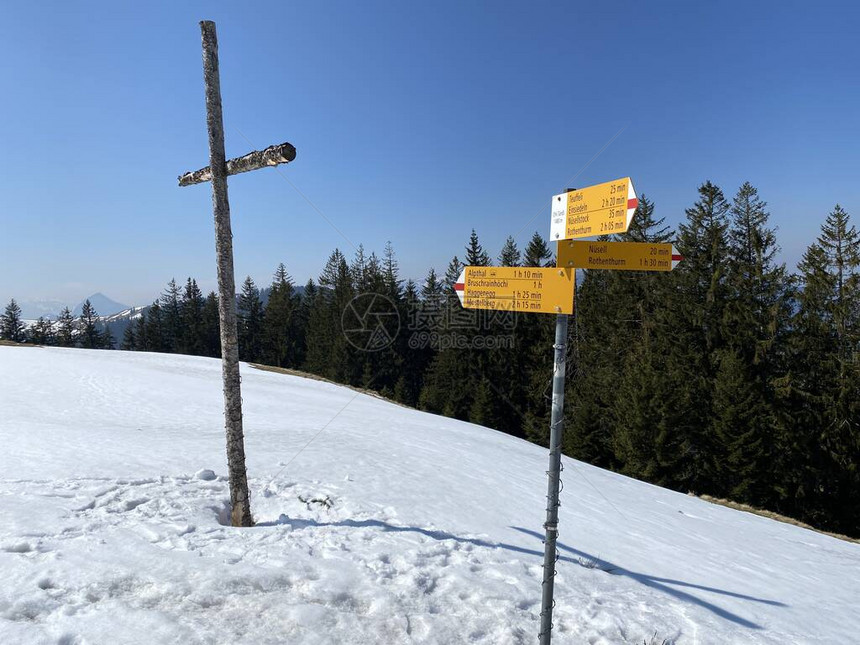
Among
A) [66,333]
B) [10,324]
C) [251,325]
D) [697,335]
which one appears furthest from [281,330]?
[697,335]

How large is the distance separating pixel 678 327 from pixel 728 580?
2325 centimetres

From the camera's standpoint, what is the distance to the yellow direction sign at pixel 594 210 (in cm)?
314

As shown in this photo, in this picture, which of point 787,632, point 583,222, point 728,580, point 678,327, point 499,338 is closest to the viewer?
point 583,222

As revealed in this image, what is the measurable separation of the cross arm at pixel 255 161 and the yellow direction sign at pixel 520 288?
8.90 feet

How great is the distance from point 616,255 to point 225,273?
4952 mm

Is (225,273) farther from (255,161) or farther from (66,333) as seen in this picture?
(66,333)

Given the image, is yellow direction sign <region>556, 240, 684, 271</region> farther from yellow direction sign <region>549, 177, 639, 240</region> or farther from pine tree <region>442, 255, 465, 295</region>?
pine tree <region>442, 255, 465, 295</region>

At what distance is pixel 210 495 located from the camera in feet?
22.2

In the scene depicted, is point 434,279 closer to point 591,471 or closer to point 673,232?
point 673,232

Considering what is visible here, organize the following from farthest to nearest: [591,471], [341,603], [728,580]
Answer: [591,471] < [728,580] < [341,603]

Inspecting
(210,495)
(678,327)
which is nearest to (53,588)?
(210,495)

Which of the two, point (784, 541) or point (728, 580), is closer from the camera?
point (728, 580)

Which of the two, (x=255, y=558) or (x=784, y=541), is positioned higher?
(x=255, y=558)

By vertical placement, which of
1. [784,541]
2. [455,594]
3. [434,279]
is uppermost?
[434,279]
